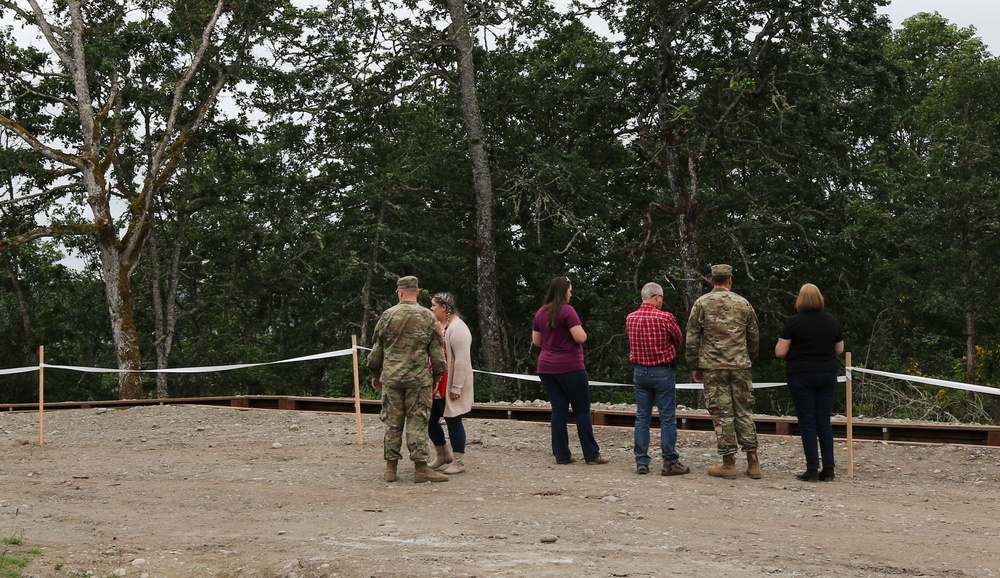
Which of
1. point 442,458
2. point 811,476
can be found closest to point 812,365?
point 811,476

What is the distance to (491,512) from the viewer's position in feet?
27.7

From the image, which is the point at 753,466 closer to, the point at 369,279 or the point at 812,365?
the point at 812,365

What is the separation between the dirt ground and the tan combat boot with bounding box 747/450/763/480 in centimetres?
10

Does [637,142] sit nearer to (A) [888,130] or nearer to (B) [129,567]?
(A) [888,130]

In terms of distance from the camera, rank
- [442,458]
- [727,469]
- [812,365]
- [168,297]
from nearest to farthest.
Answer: [812,365] < [727,469] < [442,458] < [168,297]

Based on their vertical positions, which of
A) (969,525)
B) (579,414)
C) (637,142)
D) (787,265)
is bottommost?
(969,525)

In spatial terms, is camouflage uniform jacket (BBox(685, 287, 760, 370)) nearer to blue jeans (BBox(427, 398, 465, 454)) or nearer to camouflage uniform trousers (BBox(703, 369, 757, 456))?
camouflage uniform trousers (BBox(703, 369, 757, 456))

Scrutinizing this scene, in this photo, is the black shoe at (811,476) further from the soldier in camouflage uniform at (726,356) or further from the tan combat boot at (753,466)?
the soldier in camouflage uniform at (726,356)

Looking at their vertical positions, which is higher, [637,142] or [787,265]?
[637,142]

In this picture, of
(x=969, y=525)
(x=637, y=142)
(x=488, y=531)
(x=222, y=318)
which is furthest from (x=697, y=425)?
(x=222, y=318)

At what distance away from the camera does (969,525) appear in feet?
26.6

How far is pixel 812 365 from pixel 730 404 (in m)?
0.81

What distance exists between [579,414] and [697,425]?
2888 mm

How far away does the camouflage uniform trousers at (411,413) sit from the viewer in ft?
31.1
